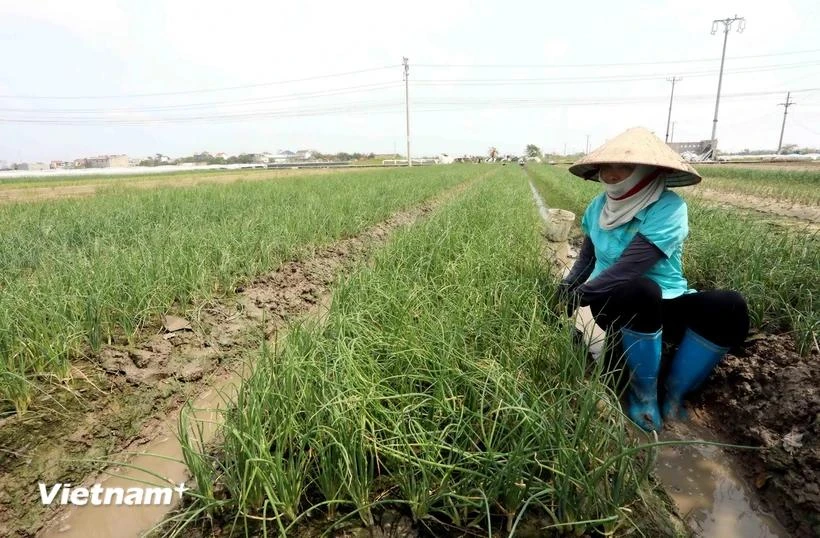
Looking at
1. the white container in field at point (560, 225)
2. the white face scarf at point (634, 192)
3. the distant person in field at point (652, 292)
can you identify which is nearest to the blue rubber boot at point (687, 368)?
the distant person in field at point (652, 292)

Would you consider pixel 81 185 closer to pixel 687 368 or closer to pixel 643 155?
pixel 643 155

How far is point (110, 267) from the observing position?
284 centimetres

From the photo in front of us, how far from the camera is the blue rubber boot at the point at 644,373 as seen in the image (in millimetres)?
1859

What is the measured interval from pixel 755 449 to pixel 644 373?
1.53 ft

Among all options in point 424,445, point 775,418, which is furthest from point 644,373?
point 424,445

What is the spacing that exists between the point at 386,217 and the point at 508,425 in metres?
5.92

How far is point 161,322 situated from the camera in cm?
268

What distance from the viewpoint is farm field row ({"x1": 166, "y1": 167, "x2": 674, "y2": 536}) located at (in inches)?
48.3

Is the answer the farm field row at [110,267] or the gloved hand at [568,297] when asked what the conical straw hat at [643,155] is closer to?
the gloved hand at [568,297]

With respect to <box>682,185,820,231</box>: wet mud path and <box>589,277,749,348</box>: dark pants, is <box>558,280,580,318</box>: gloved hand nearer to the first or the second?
<box>589,277,749,348</box>: dark pants

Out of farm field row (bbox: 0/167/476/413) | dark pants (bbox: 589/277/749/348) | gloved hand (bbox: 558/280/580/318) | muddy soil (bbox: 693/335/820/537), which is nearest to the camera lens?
muddy soil (bbox: 693/335/820/537)

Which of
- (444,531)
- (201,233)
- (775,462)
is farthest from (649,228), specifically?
(201,233)

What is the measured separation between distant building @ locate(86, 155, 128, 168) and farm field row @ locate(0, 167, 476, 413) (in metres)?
76.8

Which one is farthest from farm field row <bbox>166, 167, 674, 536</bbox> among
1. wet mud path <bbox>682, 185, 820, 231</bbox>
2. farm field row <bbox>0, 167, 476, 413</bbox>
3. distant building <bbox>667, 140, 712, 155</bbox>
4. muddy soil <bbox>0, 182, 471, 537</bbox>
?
distant building <bbox>667, 140, 712, 155</bbox>
